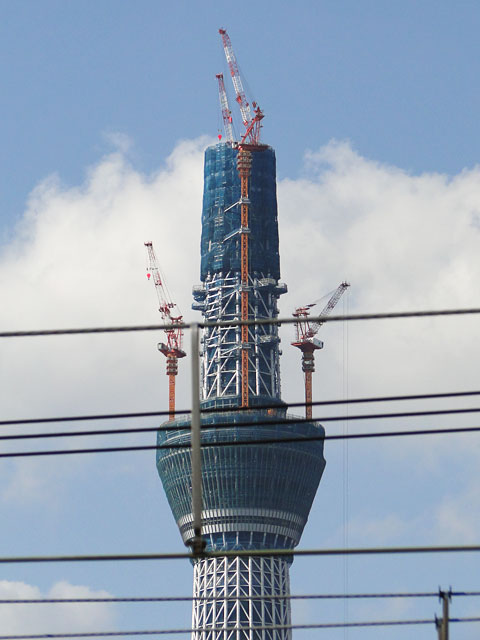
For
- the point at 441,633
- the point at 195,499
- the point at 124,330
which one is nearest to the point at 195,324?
the point at 124,330

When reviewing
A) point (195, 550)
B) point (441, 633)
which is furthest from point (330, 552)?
point (441, 633)

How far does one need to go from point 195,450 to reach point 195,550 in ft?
5.55

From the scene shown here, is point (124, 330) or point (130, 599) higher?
point (124, 330)

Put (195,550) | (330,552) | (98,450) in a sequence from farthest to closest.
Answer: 1. (98,450)
2. (195,550)
3. (330,552)

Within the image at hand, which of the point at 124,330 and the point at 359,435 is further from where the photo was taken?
the point at 359,435

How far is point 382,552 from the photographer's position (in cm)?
2344

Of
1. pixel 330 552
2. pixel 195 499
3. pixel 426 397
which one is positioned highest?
pixel 426 397

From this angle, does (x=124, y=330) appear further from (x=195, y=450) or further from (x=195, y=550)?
(x=195, y=550)

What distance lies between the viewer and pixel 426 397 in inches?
1029

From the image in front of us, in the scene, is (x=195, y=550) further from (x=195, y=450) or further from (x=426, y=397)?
(x=426, y=397)

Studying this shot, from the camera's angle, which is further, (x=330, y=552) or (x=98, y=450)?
(x=98, y=450)

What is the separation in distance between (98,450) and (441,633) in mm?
7718

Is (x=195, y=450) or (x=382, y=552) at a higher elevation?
(x=195, y=450)

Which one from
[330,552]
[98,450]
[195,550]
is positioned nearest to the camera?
[330,552]
